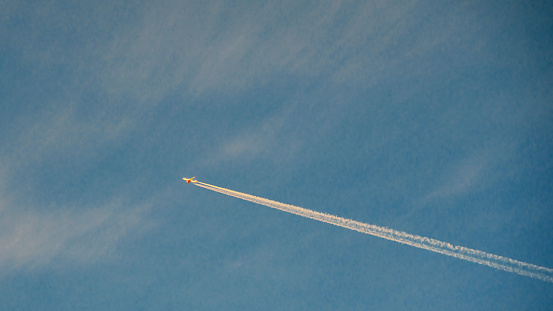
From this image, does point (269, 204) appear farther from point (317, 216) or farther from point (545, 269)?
point (545, 269)

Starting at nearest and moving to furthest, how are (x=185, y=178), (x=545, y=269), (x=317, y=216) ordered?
1. (x=545, y=269)
2. (x=317, y=216)
3. (x=185, y=178)

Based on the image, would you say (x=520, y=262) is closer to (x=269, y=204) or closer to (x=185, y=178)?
(x=269, y=204)

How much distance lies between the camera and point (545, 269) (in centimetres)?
5019

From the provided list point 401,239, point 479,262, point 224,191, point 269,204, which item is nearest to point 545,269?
point 479,262

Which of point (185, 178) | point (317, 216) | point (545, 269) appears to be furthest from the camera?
point (185, 178)

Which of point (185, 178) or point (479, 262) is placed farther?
point (185, 178)

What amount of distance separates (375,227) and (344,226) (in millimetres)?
4368

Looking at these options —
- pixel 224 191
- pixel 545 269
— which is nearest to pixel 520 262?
pixel 545 269

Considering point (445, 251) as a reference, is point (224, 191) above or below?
above

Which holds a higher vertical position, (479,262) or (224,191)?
(224,191)

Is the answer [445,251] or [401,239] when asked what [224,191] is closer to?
[401,239]

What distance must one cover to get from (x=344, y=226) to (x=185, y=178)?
83.2 ft

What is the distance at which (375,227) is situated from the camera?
5322cm

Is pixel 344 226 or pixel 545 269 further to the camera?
pixel 344 226
